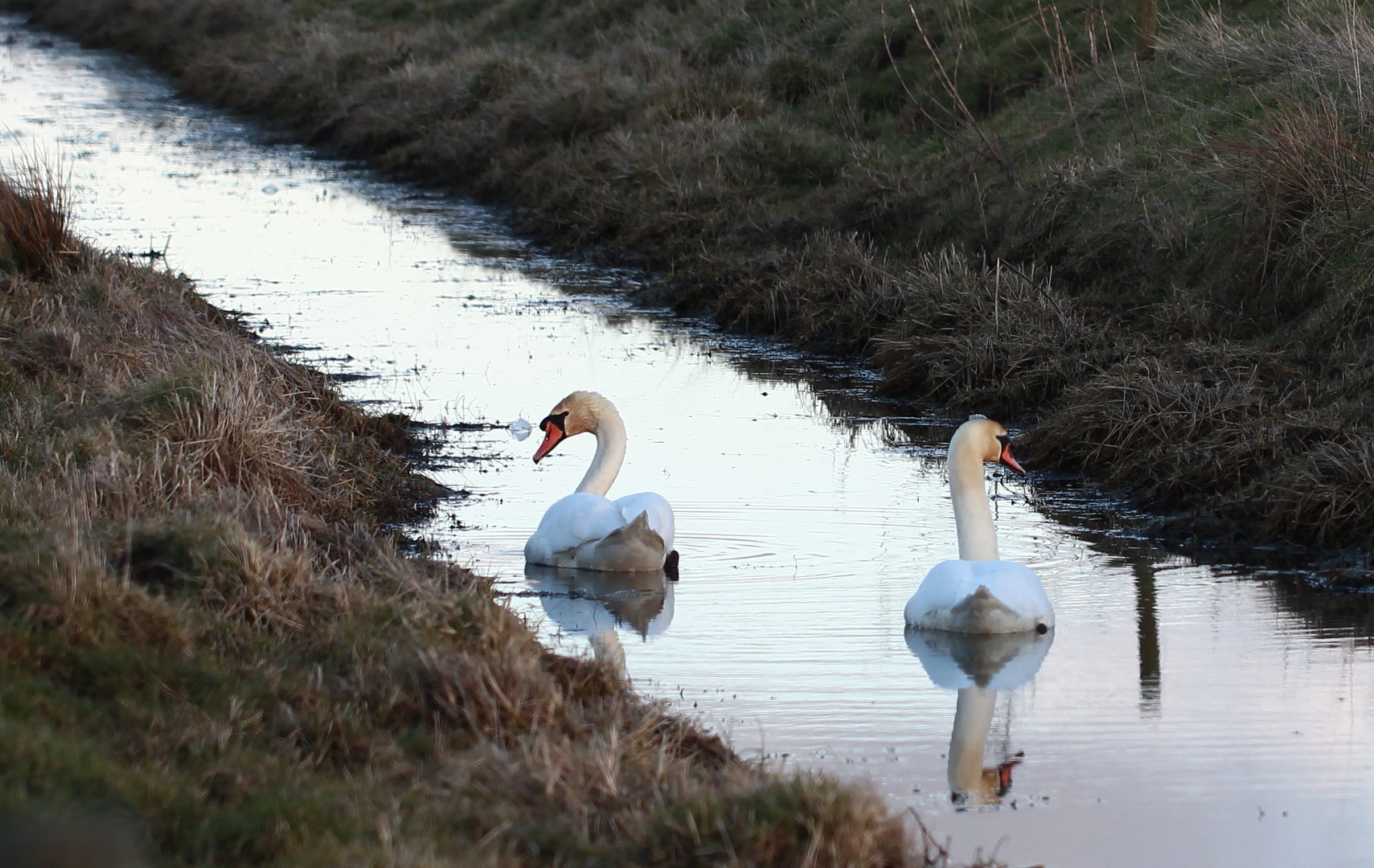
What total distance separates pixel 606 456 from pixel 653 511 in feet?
3.49

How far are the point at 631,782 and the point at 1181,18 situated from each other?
14.1m

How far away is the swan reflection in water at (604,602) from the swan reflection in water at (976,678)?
117 cm

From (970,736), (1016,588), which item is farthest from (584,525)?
(970,736)

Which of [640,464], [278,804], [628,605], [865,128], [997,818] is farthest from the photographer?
[865,128]

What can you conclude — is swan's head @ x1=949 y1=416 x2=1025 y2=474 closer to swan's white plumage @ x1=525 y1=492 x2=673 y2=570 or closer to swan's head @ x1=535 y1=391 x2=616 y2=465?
swan's white plumage @ x1=525 y1=492 x2=673 y2=570

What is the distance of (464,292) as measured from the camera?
15.7 m

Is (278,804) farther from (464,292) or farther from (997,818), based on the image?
(464,292)

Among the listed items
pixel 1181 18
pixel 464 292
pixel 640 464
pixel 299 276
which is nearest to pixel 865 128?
pixel 1181 18

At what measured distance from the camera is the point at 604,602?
7.70 m

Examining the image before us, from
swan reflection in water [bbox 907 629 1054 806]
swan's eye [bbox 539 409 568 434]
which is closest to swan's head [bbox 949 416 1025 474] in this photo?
swan reflection in water [bbox 907 629 1054 806]

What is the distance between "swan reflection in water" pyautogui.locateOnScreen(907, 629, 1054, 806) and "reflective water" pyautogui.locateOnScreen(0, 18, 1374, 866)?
2cm

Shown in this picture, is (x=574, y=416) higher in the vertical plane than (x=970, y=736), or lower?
higher

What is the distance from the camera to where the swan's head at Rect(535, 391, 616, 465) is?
350 inches

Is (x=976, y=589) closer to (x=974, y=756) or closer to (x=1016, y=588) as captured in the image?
(x=1016, y=588)
